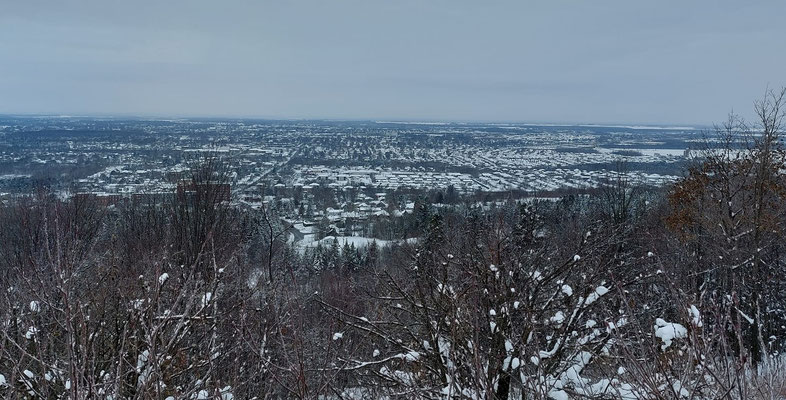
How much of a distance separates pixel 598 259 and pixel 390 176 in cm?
8586

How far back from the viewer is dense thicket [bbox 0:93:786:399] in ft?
10.7

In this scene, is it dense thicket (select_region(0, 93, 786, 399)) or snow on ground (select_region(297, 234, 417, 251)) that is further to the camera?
snow on ground (select_region(297, 234, 417, 251))

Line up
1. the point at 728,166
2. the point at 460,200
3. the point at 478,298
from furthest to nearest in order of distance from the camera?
the point at 460,200
the point at 728,166
the point at 478,298

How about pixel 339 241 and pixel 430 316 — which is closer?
pixel 430 316

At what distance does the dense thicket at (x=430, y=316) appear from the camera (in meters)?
3.25

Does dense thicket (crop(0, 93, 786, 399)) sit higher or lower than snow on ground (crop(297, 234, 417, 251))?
higher

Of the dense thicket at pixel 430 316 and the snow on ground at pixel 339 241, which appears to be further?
the snow on ground at pixel 339 241

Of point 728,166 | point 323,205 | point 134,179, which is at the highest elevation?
point 728,166

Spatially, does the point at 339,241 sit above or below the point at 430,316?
below

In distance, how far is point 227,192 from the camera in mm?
13727

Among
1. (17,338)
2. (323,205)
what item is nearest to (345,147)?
(323,205)

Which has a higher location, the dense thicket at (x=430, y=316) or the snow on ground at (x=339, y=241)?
the dense thicket at (x=430, y=316)

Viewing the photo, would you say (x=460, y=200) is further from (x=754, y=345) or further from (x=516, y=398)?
(x=516, y=398)

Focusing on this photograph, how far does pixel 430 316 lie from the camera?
23.6 ft
